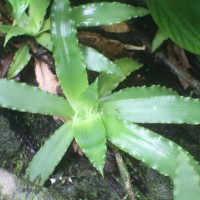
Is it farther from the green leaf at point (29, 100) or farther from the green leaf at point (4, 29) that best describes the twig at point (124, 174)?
the green leaf at point (4, 29)

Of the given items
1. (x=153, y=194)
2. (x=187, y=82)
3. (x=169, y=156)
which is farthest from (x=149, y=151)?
(x=187, y=82)

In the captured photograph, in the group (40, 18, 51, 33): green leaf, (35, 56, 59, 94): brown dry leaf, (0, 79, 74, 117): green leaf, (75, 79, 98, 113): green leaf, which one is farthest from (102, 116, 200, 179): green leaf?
(40, 18, 51, 33): green leaf

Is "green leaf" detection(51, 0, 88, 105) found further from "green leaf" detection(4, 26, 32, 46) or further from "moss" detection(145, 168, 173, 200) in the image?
"moss" detection(145, 168, 173, 200)

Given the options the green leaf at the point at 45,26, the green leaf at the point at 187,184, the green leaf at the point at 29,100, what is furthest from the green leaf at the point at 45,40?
the green leaf at the point at 187,184

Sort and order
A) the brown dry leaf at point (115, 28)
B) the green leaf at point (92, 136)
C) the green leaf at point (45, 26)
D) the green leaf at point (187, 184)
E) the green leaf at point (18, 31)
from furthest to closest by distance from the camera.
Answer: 1. the brown dry leaf at point (115, 28)
2. the green leaf at point (45, 26)
3. the green leaf at point (18, 31)
4. the green leaf at point (92, 136)
5. the green leaf at point (187, 184)

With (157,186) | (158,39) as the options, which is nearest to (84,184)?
(157,186)
